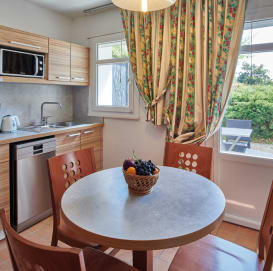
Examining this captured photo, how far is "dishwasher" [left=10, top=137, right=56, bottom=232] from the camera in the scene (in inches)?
88.0

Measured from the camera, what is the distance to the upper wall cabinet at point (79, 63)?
3105mm

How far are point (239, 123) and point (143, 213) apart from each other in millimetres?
1770

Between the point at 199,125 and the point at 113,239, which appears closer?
the point at 113,239

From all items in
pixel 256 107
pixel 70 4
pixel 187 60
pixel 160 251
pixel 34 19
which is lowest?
pixel 160 251

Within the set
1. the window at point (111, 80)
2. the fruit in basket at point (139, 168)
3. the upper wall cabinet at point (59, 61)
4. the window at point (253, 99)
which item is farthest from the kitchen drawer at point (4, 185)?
the window at point (253, 99)

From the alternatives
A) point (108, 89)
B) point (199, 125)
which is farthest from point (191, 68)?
point (108, 89)

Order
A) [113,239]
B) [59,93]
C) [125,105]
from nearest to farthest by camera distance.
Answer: [113,239]
[125,105]
[59,93]

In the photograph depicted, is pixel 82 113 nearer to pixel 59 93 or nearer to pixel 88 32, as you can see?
pixel 59 93

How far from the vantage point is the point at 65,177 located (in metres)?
1.70

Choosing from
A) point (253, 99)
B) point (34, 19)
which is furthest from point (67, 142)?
point (253, 99)

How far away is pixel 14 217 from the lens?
2.27 meters

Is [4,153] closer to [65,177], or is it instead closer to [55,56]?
[65,177]

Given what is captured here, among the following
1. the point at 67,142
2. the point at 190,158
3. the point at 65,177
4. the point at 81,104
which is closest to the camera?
the point at 65,177

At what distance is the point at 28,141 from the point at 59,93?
1.28m
